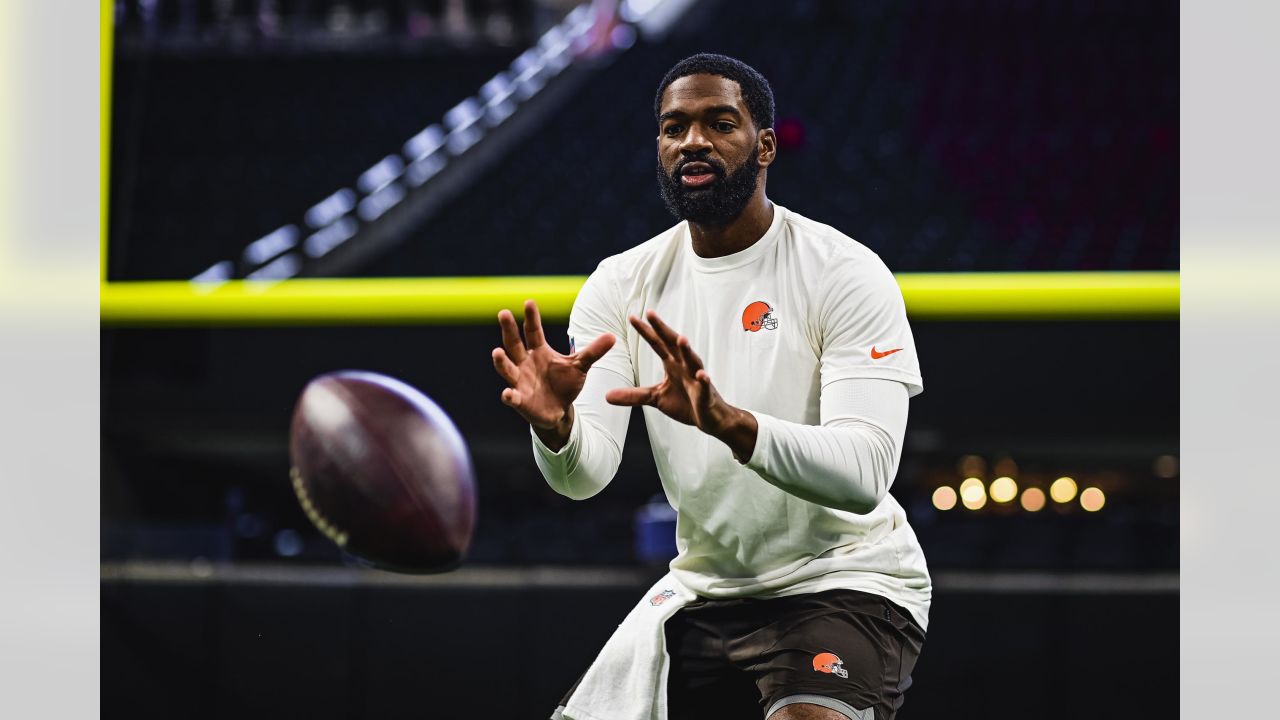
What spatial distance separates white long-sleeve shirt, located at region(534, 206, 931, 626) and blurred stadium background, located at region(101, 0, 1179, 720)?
1547 millimetres

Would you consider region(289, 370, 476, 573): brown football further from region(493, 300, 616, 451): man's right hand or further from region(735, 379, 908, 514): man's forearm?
region(735, 379, 908, 514): man's forearm

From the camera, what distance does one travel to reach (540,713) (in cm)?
339

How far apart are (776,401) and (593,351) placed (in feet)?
0.93

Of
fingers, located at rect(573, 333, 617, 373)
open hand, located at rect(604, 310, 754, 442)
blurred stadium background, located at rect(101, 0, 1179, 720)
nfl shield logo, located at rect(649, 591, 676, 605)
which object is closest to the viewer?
open hand, located at rect(604, 310, 754, 442)

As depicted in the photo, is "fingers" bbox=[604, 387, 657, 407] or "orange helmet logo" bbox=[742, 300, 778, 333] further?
"orange helmet logo" bbox=[742, 300, 778, 333]

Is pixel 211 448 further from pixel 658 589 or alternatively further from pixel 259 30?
pixel 259 30

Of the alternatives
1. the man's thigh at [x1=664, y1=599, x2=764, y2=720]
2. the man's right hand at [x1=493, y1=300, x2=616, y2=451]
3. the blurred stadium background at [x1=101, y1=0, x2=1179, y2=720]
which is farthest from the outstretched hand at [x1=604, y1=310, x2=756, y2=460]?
the blurred stadium background at [x1=101, y1=0, x2=1179, y2=720]

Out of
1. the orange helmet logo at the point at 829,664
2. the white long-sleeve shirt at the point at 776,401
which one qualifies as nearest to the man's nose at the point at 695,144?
the white long-sleeve shirt at the point at 776,401

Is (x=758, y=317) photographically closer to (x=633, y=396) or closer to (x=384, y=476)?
(x=633, y=396)

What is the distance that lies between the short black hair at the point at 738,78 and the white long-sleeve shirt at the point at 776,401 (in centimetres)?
14

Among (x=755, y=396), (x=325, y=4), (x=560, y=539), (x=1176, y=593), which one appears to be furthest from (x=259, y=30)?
(x=755, y=396)

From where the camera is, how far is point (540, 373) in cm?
169

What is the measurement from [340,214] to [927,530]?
3.82m

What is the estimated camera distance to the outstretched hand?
61.0 inches
